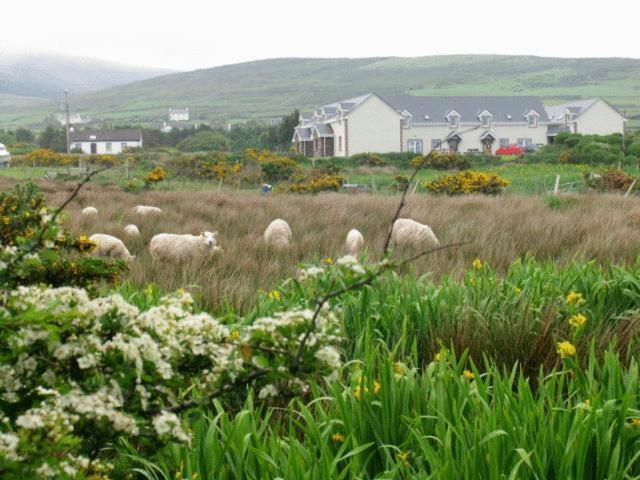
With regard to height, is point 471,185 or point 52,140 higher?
point 52,140

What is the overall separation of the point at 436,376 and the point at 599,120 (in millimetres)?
86109

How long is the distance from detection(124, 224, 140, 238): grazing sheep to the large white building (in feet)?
197

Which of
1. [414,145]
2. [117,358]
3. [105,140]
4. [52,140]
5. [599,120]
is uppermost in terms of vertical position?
[599,120]

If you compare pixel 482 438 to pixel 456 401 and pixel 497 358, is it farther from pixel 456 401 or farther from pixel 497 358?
pixel 497 358

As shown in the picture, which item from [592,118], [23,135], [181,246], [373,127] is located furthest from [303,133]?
[181,246]

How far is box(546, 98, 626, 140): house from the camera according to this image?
8338cm

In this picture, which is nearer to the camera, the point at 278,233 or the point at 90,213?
the point at 278,233

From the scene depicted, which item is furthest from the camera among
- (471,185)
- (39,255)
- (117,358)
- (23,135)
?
(23,135)

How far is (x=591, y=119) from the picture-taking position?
84.2m

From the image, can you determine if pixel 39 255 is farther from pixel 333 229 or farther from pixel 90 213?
pixel 90 213

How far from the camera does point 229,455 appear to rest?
3.54 m

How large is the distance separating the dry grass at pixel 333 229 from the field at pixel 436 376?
0.07 m

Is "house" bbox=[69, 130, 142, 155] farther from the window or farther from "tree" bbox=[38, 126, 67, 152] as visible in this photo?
the window

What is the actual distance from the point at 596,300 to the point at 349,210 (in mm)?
9907
